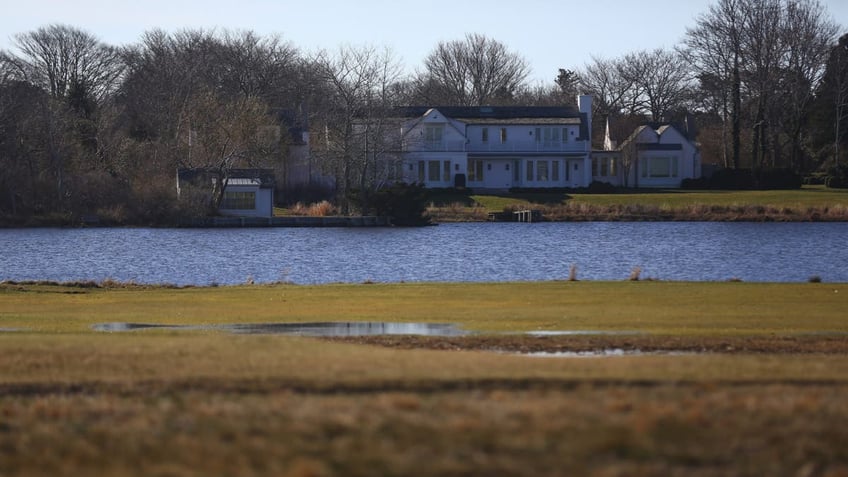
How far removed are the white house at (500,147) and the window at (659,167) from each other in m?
5.95

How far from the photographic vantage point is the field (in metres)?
9.60

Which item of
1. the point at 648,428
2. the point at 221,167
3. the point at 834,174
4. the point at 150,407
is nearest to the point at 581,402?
the point at 648,428

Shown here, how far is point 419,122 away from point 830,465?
88632mm

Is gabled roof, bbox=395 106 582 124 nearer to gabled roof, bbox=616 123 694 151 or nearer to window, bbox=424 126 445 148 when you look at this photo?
window, bbox=424 126 445 148

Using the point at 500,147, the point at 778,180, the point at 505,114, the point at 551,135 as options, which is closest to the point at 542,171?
the point at 551,135

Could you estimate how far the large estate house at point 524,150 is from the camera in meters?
98.5

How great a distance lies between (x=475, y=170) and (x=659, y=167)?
1693cm

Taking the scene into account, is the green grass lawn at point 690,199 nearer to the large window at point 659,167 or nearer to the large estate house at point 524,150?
the large estate house at point 524,150

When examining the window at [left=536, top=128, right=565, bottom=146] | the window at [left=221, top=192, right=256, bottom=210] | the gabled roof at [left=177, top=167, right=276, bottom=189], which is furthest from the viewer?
the window at [left=536, top=128, right=565, bottom=146]

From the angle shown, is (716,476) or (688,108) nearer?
(716,476)

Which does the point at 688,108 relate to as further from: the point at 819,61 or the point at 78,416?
the point at 78,416

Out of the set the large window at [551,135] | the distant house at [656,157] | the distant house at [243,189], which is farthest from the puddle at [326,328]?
the distant house at [656,157]


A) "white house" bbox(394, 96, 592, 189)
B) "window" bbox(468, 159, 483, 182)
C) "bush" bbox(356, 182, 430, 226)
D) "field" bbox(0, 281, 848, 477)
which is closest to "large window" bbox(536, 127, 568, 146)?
"white house" bbox(394, 96, 592, 189)

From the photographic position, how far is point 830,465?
955 cm
